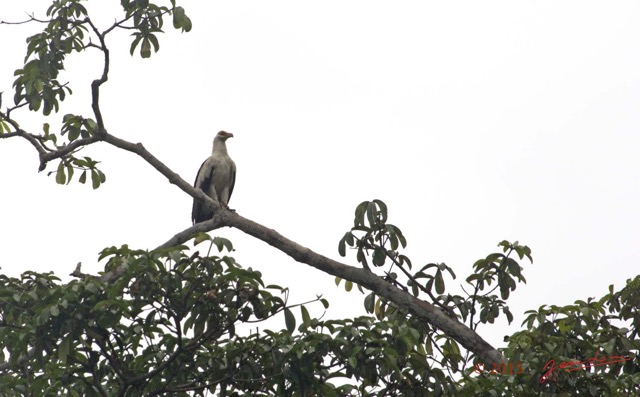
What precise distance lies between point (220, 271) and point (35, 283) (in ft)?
4.38

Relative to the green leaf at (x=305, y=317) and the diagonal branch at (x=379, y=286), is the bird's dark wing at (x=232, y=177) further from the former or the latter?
the green leaf at (x=305, y=317)

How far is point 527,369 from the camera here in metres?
5.80

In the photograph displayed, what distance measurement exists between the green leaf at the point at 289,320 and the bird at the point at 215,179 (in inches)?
276

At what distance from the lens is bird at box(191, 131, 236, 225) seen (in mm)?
12555

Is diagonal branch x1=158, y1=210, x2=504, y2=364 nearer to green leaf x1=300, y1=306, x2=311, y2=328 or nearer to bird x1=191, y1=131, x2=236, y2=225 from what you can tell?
green leaf x1=300, y1=306, x2=311, y2=328

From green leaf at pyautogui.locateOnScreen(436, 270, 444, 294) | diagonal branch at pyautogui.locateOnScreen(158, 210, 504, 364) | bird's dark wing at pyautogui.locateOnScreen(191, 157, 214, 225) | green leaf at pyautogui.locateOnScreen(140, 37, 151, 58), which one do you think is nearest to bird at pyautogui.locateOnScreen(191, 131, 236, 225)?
bird's dark wing at pyautogui.locateOnScreen(191, 157, 214, 225)

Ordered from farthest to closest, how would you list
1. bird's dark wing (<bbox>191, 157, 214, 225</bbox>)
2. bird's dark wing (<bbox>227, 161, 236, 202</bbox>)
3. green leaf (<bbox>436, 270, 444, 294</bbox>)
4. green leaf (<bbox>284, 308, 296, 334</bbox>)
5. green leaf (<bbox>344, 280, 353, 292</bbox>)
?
bird's dark wing (<bbox>227, 161, 236, 202</bbox>) < bird's dark wing (<bbox>191, 157, 214, 225</bbox>) < green leaf (<bbox>344, 280, 353, 292</bbox>) < green leaf (<bbox>436, 270, 444, 294</bbox>) < green leaf (<bbox>284, 308, 296, 334</bbox>)

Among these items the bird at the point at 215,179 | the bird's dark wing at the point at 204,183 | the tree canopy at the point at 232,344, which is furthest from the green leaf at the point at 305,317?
the bird's dark wing at the point at 204,183

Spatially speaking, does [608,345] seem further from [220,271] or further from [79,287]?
[79,287]

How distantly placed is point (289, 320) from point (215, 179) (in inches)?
286

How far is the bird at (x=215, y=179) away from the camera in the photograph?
12555 millimetres

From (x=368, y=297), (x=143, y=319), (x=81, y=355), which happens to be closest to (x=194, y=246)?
(x=143, y=319)

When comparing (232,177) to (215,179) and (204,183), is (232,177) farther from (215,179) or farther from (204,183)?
(204,183)

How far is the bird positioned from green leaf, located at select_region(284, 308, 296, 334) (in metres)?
7.01
